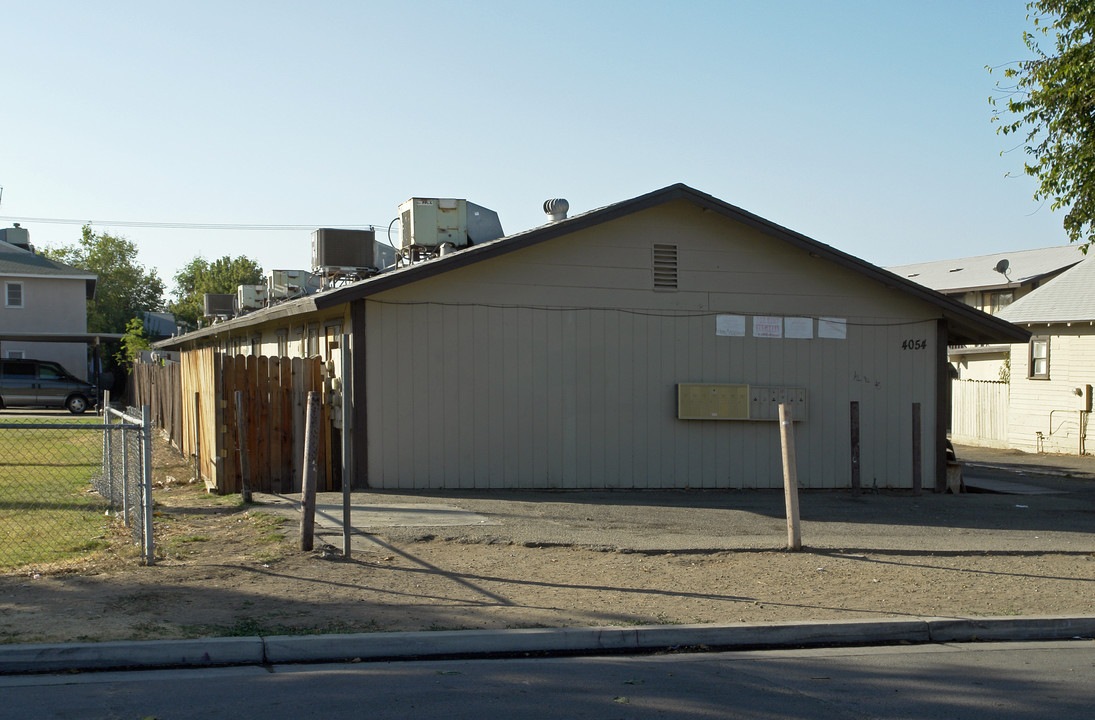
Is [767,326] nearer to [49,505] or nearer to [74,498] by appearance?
[74,498]

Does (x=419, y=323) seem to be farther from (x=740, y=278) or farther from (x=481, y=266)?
(x=740, y=278)

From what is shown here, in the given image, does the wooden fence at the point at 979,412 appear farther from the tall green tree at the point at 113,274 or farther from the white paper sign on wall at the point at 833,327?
the tall green tree at the point at 113,274

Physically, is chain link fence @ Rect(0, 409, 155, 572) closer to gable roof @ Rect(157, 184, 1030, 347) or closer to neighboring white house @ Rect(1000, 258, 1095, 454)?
gable roof @ Rect(157, 184, 1030, 347)

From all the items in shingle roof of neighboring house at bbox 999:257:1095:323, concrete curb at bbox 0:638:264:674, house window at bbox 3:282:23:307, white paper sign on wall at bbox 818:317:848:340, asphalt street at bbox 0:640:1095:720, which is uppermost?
house window at bbox 3:282:23:307

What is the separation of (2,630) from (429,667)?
9.36ft

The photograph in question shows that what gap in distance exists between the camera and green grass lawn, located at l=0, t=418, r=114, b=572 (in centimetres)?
941

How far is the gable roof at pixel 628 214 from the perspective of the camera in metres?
12.7

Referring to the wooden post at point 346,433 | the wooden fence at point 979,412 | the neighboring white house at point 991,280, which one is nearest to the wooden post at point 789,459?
the wooden post at point 346,433

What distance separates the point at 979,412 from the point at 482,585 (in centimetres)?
2567

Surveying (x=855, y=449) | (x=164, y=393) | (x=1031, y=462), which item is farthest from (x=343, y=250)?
(x=1031, y=462)

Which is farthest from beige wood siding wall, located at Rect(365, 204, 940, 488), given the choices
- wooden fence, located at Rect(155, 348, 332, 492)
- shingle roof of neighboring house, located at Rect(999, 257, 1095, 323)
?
shingle roof of neighboring house, located at Rect(999, 257, 1095, 323)

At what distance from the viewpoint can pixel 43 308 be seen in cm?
4562

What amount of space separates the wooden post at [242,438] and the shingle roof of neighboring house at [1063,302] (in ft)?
68.2

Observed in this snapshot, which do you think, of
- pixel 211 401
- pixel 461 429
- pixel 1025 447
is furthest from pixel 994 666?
pixel 1025 447
